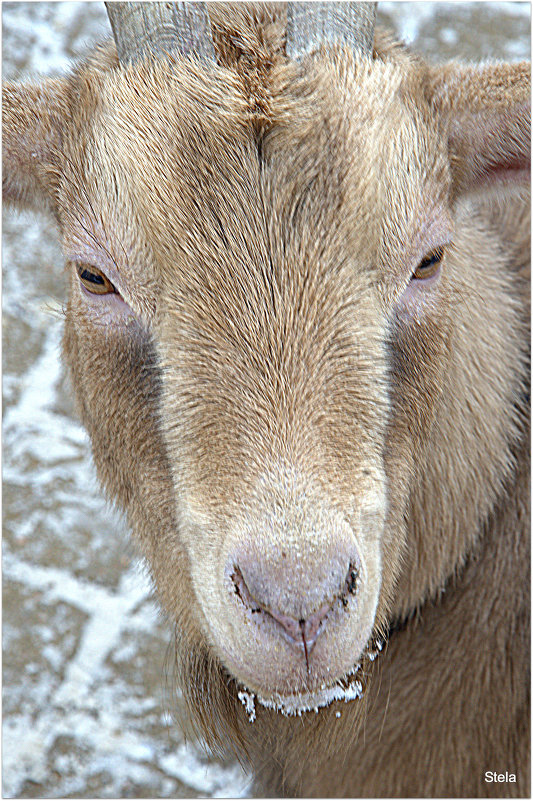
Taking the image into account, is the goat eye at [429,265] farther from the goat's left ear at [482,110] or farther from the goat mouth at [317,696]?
the goat mouth at [317,696]

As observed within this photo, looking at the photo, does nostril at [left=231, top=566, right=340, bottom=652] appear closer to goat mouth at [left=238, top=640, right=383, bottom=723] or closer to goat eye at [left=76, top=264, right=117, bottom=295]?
goat mouth at [left=238, top=640, right=383, bottom=723]

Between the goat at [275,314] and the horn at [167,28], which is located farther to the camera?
the horn at [167,28]

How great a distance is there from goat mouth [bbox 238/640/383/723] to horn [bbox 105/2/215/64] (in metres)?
1.79

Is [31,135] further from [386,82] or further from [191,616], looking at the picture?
[191,616]

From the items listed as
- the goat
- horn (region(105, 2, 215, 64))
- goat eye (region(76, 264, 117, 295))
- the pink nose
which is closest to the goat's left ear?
the goat

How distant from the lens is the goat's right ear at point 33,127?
2.61m

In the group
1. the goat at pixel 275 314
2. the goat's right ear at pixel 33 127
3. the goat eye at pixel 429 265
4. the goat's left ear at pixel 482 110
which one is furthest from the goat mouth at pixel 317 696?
the goat's right ear at pixel 33 127

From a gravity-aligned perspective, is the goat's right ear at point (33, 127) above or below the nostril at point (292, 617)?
above

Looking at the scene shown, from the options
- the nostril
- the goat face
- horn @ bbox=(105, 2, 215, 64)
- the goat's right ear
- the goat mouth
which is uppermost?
horn @ bbox=(105, 2, 215, 64)

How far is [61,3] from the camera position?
304 inches

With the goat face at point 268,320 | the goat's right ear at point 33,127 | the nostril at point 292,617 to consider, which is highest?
the goat's right ear at point 33,127

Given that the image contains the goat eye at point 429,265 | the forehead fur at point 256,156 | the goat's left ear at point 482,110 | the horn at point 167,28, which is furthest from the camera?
the goat's left ear at point 482,110

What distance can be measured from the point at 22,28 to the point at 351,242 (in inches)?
260

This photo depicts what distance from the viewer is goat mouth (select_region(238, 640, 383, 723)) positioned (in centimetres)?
212
